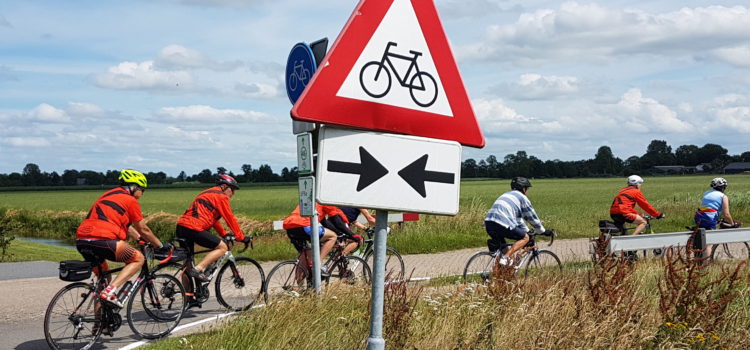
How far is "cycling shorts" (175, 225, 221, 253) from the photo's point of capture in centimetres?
922

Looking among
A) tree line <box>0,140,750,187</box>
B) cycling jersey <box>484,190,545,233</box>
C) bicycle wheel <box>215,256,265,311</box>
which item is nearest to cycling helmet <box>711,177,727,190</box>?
cycling jersey <box>484,190,545,233</box>

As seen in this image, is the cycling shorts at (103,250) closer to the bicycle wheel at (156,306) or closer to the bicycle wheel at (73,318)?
the bicycle wheel at (73,318)

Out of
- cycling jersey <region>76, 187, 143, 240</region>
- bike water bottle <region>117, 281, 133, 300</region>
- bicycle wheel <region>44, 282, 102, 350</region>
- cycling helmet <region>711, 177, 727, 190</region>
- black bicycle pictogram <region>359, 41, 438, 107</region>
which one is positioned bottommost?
bicycle wheel <region>44, 282, 102, 350</region>

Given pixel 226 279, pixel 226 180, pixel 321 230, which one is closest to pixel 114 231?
pixel 226 180

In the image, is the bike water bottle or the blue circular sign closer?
the bike water bottle

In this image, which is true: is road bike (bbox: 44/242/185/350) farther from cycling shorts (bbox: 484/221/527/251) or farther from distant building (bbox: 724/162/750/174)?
distant building (bbox: 724/162/750/174)

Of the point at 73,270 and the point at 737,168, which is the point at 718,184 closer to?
the point at 73,270

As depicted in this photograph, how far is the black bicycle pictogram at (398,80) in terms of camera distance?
367cm

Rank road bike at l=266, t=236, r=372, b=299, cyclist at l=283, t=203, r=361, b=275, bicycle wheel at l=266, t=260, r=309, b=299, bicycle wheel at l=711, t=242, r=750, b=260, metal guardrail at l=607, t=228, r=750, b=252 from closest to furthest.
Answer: road bike at l=266, t=236, r=372, b=299, bicycle wheel at l=266, t=260, r=309, b=299, cyclist at l=283, t=203, r=361, b=275, metal guardrail at l=607, t=228, r=750, b=252, bicycle wheel at l=711, t=242, r=750, b=260

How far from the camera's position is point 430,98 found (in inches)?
152

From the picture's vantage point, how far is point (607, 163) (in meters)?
127

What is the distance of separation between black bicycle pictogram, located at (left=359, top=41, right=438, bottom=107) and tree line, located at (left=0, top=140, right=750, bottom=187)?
10172 cm

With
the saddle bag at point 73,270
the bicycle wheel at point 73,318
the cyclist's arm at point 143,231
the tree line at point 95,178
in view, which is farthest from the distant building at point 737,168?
the saddle bag at point 73,270

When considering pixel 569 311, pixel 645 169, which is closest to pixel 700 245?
pixel 569 311
